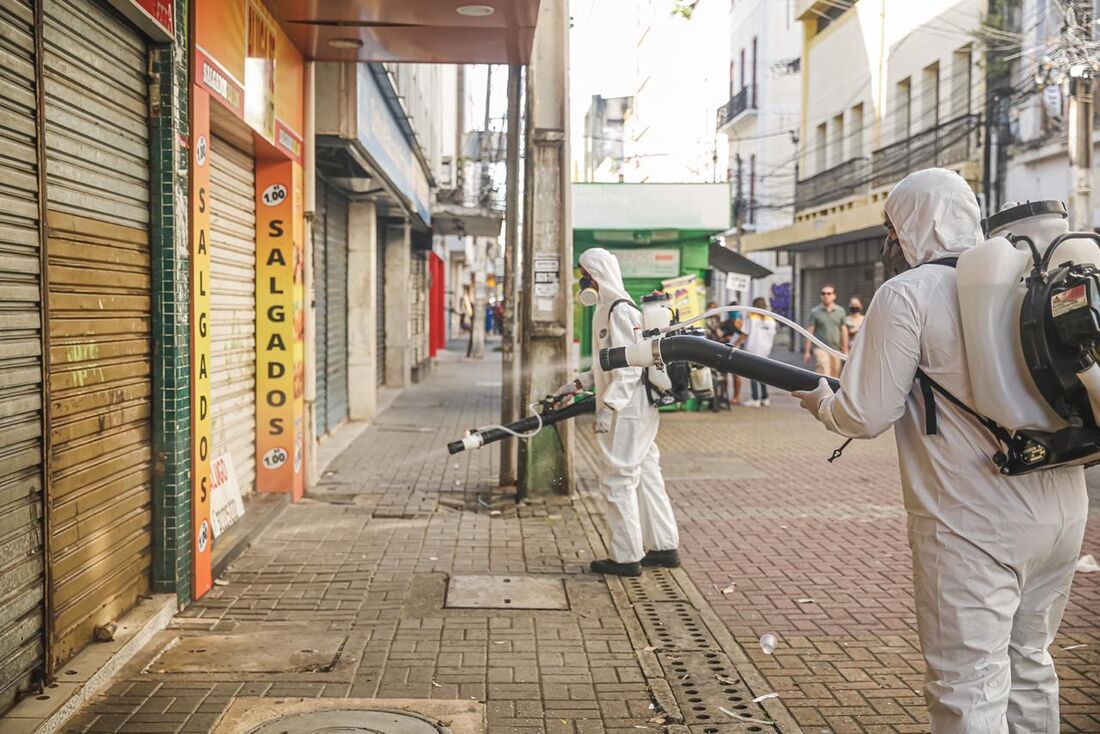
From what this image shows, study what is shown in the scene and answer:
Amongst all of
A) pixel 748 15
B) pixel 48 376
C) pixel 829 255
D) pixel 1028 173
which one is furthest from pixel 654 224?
pixel 748 15

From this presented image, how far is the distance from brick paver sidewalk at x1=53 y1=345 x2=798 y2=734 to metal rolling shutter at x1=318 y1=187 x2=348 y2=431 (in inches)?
204

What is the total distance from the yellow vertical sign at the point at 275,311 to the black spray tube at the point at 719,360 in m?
4.89

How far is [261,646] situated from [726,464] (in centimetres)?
710

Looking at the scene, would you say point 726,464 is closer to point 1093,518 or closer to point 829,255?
point 1093,518

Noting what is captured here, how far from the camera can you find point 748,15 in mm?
42781

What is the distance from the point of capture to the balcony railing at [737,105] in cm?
4181

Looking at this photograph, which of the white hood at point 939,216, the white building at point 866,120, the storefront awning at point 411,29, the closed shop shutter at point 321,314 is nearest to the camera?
the white hood at point 939,216

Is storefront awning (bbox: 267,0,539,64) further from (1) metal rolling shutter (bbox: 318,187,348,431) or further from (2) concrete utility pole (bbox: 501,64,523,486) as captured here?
(1) metal rolling shutter (bbox: 318,187,348,431)

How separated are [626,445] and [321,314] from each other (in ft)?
22.3

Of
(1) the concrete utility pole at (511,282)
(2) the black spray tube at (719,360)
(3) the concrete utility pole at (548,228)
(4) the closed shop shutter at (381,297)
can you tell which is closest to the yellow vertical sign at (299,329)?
(1) the concrete utility pole at (511,282)

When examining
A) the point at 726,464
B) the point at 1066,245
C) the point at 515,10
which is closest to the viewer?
the point at 1066,245

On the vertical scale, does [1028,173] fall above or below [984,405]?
above

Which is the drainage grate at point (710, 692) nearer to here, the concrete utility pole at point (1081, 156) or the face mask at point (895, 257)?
the face mask at point (895, 257)

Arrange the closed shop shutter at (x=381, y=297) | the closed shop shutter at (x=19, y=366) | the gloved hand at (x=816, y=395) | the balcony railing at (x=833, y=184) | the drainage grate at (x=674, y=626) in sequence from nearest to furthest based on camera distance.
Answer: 1. the gloved hand at (x=816, y=395)
2. the closed shop shutter at (x=19, y=366)
3. the drainage grate at (x=674, y=626)
4. the closed shop shutter at (x=381, y=297)
5. the balcony railing at (x=833, y=184)
